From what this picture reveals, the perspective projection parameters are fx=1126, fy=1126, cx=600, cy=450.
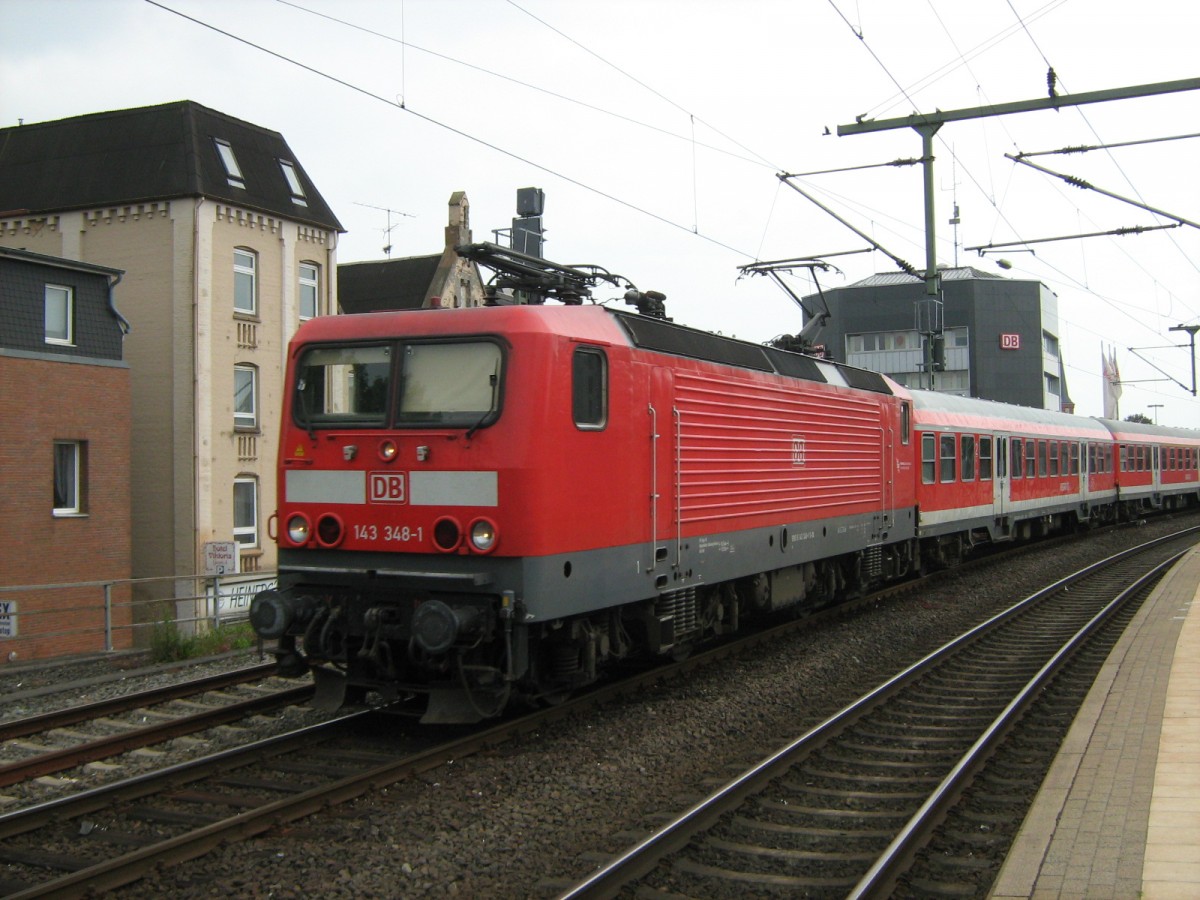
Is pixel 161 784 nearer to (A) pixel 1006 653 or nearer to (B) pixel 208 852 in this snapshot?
→ (B) pixel 208 852

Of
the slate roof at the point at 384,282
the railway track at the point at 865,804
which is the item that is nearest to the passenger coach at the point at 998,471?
the railway track at the point at 865,804

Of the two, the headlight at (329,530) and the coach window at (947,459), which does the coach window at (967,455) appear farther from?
the headlight at (329,530)

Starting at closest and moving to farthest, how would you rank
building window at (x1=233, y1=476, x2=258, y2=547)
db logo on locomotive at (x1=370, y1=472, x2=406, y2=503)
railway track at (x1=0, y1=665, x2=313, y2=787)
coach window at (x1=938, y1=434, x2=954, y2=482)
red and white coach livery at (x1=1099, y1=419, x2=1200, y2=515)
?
railway track at (x1=0, y1=665, x2=313, y2=787), db logo on locomotive at (x1=370, y1=472, x2=406, y2=503), coach window at (x1=938, y1=434, x2=954, y2=482), building window at (x1=233, y1=476, x2=258, y2=547), red and white coach livery at (x1=1099, y1=419, x2=1200, y2=515)

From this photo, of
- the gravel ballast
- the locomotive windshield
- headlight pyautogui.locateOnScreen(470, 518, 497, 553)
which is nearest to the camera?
the gravel ballast

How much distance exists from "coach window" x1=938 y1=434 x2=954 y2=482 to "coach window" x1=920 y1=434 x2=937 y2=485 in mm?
476

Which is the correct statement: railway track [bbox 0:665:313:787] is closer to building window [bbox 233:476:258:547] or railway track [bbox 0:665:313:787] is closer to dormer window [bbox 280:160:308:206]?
building window [bbox 233:476:258:547]

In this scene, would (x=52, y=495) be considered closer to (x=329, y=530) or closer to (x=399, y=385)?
(x=329, y=530)

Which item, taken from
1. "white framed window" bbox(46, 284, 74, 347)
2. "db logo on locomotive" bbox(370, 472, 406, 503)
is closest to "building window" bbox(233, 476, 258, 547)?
"white framed window" bbox(46, 284, 74, 347)

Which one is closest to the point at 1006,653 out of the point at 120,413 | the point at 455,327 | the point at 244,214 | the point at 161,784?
the point at 455,327

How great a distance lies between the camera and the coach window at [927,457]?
1844cm

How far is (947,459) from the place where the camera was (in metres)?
19.8

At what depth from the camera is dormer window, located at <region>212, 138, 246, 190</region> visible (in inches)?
1092

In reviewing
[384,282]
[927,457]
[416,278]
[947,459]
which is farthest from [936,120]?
[384,282]

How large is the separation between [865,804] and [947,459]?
1367 cm
